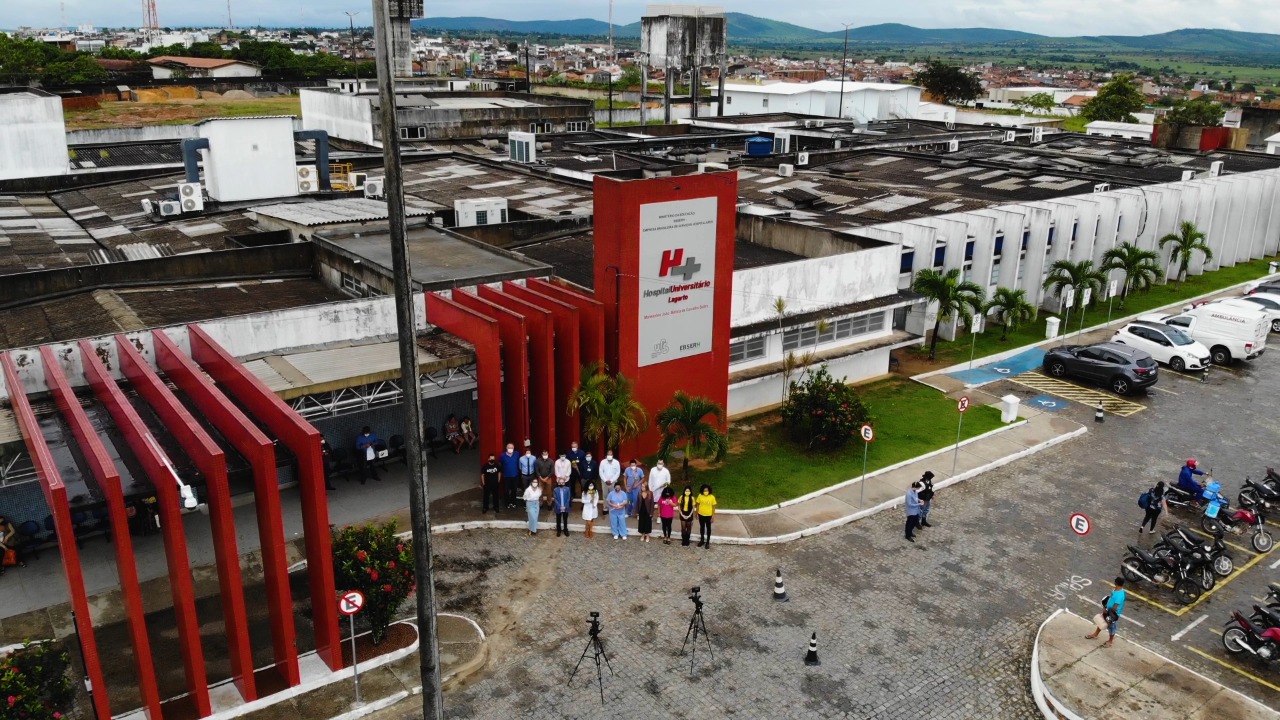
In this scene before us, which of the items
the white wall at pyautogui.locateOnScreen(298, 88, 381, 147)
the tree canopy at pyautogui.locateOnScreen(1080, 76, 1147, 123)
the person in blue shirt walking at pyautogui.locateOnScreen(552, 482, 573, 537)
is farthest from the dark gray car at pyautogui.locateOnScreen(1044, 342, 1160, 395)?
the tree canopy at pyautogui.locateOnScreen(1080, 76, 1147, 123)

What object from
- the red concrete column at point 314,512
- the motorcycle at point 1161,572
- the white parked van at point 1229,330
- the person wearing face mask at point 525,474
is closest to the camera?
the red concrete column at point 314,512

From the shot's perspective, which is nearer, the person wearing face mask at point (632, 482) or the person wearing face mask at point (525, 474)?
the person wearing face mask at point (632, 482)

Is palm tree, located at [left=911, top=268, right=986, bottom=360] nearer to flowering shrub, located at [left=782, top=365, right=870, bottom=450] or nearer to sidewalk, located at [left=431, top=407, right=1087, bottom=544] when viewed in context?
sidewalk, located at [left=431, top=407, right=1087, bottom=544]

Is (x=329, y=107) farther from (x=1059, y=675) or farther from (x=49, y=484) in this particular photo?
(x=1059, y=675)

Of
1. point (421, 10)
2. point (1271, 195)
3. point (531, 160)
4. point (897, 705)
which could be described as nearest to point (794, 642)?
point (897, 705)

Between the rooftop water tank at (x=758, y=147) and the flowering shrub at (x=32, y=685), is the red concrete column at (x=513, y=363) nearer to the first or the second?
the flowering shrub at (x=32, y=685)

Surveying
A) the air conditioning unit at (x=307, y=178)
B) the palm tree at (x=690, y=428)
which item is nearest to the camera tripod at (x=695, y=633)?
the palm tree at (x=690, y=428)
